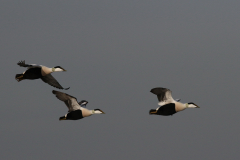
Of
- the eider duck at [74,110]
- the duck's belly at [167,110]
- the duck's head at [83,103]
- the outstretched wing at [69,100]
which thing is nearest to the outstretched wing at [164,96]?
the duck's belly at [167,110]

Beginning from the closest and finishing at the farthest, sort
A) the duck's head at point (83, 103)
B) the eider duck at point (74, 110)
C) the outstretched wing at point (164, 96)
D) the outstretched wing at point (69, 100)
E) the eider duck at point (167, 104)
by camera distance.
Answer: the outstretched wing at point (69, 100) < the eider duck at point (74, 110) < the outstretched wing at point (164, 96) < the eider duck at point (167, 104) < the duck's head at point (83, 103)

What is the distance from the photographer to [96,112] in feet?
169

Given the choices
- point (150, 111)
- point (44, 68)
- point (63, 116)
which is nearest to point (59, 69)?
point (44, 68)

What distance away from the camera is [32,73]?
179 ft

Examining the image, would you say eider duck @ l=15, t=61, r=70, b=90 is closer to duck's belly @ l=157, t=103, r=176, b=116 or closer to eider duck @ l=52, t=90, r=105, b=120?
eider duck @ l=52, t=90, r=105, b=120

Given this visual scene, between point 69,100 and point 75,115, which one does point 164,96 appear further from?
point 69,100

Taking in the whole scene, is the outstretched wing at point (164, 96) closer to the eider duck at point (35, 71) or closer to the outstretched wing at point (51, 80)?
the eider duck at point (35, 71)

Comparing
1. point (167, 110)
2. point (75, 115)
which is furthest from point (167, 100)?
point (75, 115)

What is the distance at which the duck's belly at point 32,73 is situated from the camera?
54281 mm

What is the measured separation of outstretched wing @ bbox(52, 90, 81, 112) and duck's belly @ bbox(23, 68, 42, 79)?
428 centimetres

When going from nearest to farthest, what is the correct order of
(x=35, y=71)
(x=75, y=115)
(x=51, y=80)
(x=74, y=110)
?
(x=75, y=115), (x=74, y=110), (x=35, y=71), (x=51, y=80)

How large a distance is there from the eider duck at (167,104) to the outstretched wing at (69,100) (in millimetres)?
6858

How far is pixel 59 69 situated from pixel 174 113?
11.2 m

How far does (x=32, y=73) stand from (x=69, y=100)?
212 inches
